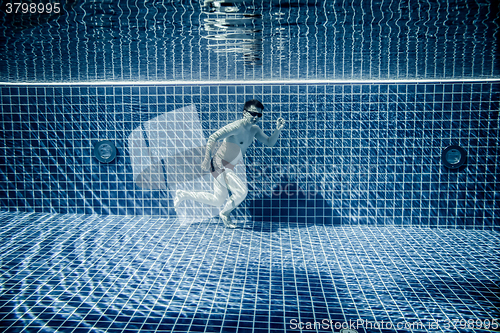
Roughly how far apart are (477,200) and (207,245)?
151 inches

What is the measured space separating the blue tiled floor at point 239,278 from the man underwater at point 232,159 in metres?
0.40

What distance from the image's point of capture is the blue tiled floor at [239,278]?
2211 millimetres

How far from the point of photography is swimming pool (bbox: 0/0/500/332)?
2.30 meters

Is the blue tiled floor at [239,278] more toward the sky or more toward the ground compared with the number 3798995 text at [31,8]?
more toward the ground

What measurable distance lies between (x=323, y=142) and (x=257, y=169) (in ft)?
3.35

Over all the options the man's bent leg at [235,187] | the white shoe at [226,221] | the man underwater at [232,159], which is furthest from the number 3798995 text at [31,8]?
the white shoe at [226,221]

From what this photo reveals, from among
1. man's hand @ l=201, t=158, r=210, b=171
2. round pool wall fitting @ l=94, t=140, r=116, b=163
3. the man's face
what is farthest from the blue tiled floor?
the man's face

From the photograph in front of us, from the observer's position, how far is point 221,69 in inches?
157

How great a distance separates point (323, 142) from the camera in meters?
4.60

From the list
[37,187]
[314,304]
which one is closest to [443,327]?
[314,304]

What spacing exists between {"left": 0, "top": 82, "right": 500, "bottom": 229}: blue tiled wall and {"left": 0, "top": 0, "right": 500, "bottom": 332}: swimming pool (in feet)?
0.07

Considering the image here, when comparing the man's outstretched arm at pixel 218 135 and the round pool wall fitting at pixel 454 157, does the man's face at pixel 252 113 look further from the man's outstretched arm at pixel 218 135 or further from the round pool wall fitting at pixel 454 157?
the round pool wall fitting at pixel 454 157

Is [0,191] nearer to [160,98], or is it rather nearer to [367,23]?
[160,98]

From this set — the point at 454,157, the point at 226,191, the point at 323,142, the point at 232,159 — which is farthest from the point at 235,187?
the point at 454,157
